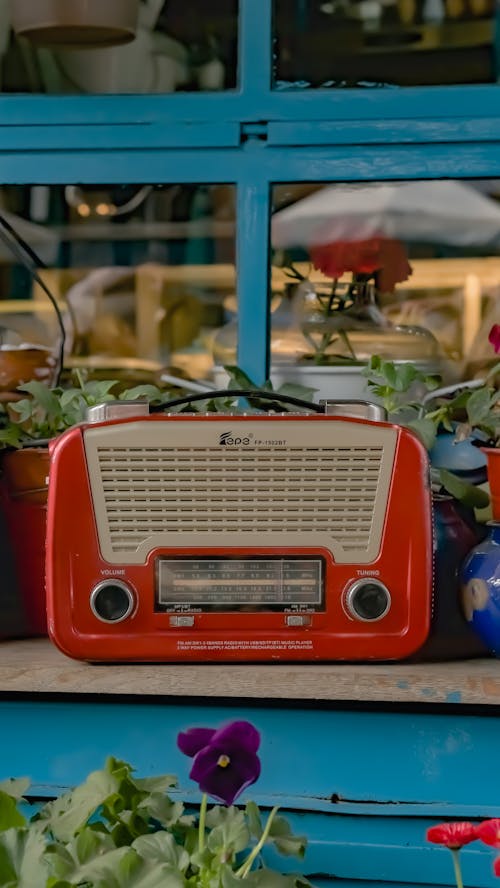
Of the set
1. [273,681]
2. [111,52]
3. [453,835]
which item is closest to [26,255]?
[111,52]

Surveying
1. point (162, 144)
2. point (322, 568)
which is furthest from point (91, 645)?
point (162, 144)

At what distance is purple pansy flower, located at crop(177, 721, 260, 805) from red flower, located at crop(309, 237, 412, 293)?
1023 mm

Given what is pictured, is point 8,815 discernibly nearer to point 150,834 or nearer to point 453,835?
point 150,834

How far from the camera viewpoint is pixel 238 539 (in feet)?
4.43

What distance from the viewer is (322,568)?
136cm

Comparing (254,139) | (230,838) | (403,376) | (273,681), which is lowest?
(273,681)

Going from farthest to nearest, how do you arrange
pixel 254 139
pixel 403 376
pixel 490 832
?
pixel 254 139
pixel 403 376
pixel 490 832

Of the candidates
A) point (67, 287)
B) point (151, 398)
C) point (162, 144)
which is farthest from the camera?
point (67, 287)

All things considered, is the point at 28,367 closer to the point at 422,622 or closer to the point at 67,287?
the point at 67,287

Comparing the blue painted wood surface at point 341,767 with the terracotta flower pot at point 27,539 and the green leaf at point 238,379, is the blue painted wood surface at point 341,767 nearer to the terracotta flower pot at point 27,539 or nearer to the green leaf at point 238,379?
the terracotta flower pot at point 27,539

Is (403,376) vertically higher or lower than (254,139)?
lower

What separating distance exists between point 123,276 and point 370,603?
88 cm

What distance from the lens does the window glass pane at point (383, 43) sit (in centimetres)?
178

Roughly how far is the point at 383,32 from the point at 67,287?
65 cm
